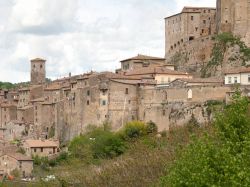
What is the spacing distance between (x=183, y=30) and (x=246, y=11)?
11.0 meters

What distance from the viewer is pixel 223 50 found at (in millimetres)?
67375

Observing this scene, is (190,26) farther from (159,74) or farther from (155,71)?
(159,74)

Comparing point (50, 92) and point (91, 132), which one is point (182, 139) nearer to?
point (91, 132)

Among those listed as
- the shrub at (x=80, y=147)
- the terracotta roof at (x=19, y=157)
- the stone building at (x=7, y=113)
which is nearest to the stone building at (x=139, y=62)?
the stone building at (x=7, y=113)

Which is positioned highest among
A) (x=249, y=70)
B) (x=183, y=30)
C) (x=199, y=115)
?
(x=183, y=30)

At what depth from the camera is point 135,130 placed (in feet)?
186

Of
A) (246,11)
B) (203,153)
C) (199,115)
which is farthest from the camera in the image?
(246,11)

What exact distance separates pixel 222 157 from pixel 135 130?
35.2 m

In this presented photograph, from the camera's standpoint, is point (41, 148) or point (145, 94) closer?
point (145, 94)

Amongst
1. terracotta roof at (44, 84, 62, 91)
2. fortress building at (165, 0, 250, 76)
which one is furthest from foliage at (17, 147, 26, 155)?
fortress building at (165, 0, 250, 76)

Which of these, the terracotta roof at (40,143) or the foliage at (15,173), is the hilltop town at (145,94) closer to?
the terracotta roof at (40,143)

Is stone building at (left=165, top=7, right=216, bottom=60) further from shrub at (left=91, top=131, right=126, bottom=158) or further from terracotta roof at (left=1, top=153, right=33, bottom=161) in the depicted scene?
terracotta roof at (left=1, top=153, right=33, bottom=161)

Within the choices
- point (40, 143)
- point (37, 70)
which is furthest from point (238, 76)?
point (37, 70)

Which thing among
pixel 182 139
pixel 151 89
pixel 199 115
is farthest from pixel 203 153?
pixel 151 89
